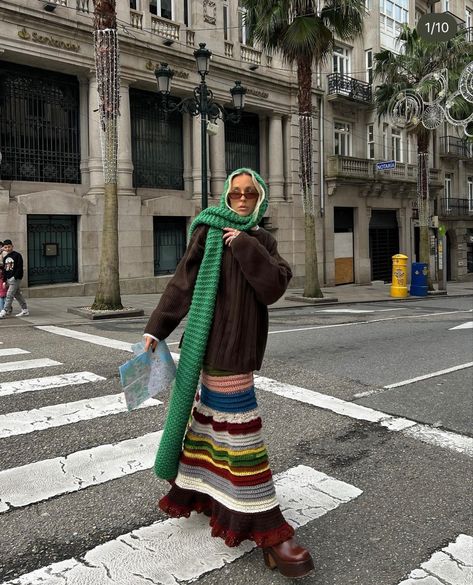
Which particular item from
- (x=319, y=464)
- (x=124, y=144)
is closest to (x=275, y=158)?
(x=124, y=144)

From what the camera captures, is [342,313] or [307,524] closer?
[307,524]

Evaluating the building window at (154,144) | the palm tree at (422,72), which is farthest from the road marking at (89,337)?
the palm tree at (422,72)

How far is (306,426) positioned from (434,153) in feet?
111

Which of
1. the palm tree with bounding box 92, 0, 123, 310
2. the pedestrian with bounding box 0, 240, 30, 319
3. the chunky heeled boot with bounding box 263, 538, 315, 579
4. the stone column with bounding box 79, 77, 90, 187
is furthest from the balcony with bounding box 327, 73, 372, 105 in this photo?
the chunky heeled boot with bounding box 263, 538, 315, 579

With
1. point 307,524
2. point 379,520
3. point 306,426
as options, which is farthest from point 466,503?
point 306,426

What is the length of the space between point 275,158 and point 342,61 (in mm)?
8475

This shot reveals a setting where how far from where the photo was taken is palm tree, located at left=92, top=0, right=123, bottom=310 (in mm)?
13234

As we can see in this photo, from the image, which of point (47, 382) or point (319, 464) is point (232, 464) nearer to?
point (319, 464)

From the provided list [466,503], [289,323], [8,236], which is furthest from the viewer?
[8,236]

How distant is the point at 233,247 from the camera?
275 cm

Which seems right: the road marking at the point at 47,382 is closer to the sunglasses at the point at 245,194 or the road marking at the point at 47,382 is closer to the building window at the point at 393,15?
the sunglasses at the point at 245,194

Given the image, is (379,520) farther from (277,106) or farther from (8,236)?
(277,106)

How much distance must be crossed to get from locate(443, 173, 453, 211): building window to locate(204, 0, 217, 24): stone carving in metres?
20.5

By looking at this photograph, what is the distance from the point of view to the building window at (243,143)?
23750 mm
